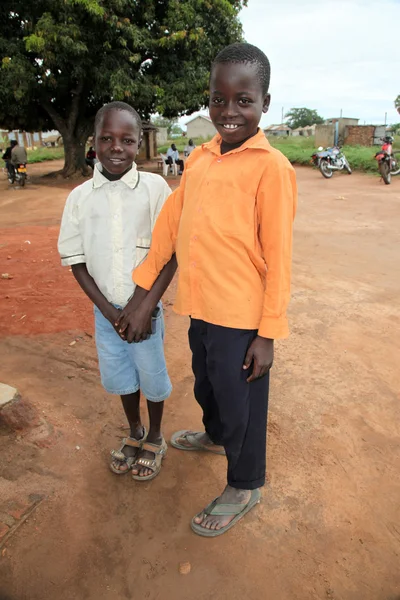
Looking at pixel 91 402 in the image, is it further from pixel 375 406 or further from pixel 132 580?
pixel 375 406

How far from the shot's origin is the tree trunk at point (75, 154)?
13.9 m

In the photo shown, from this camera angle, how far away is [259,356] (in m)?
1.47

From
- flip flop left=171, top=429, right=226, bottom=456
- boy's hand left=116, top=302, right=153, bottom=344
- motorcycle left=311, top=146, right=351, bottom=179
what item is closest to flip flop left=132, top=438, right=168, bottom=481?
flip flop left=171, top=429, right=226, bottom=456

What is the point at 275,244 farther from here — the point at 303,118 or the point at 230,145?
the point at 303,118

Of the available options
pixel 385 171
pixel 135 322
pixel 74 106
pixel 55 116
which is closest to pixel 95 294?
pixel 135 322

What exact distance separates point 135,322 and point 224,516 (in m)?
0.87

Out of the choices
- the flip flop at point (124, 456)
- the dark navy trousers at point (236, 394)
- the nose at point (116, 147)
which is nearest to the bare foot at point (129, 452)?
the flip flop at point (124, 456)

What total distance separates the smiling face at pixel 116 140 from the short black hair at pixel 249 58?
0.44 metres

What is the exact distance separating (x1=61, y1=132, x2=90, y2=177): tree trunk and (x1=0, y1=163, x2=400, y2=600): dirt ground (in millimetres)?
11488

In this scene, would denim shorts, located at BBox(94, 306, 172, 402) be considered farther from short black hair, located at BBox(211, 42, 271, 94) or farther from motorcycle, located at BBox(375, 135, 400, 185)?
motorcycle, located at BBox(375, 135, 400, 185)

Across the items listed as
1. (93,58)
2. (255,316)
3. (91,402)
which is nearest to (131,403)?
(91,402)

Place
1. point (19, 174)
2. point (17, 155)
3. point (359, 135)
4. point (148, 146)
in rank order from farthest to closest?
1. point (148, 146)
2. point (359, 135)
3. point (19, 174)
4. point (17, 155)

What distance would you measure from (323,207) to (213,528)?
320 inches

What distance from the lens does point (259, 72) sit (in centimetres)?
134
